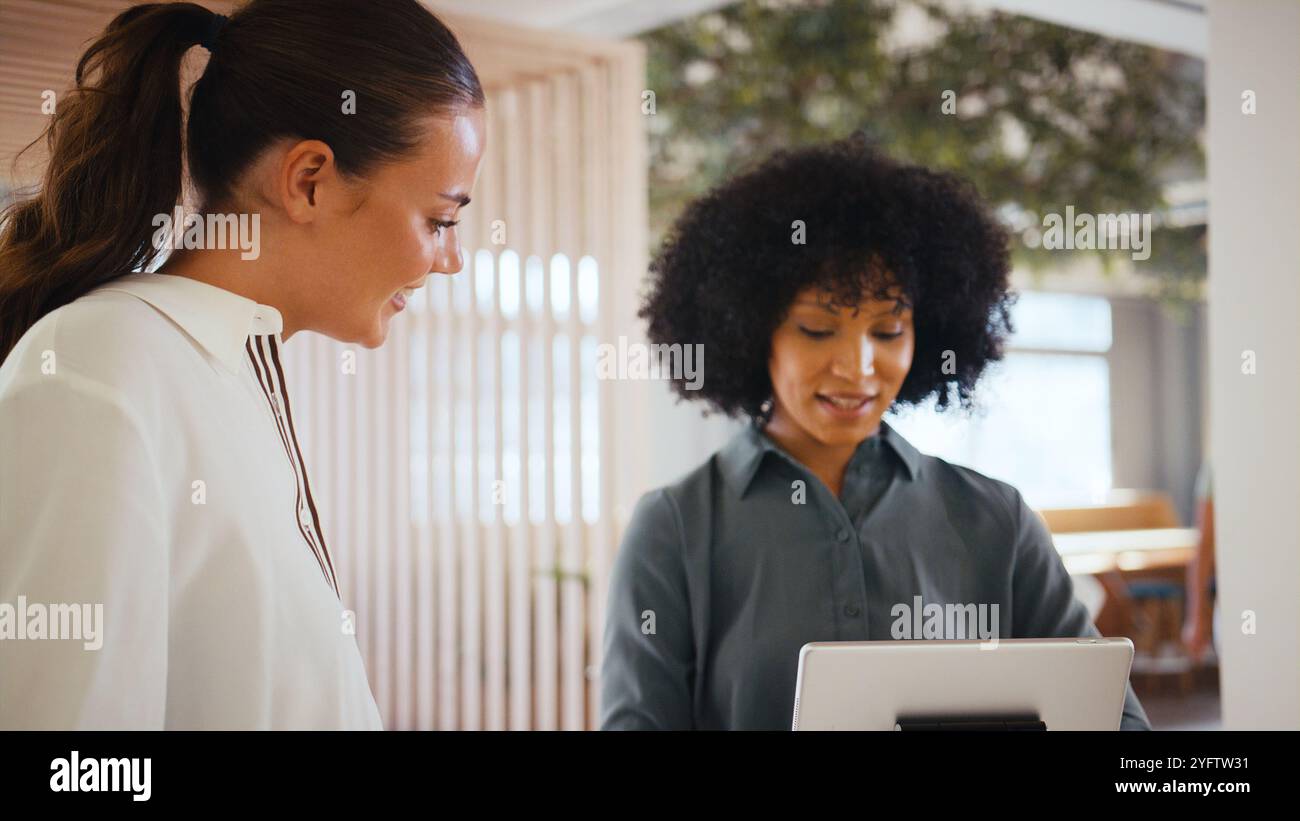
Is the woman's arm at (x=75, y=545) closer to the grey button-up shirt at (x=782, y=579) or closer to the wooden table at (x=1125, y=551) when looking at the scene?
the grey button-up shirt at (x=782, y=579)

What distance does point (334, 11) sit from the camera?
1.09 metres

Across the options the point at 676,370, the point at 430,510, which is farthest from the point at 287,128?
the point at 430,510

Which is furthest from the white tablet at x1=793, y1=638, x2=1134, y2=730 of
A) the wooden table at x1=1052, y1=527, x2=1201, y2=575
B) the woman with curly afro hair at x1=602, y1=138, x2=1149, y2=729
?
the wooden table at x1=1052, y1=527, x2=1201, y2=575

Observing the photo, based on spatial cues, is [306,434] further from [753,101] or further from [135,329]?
[135,329]

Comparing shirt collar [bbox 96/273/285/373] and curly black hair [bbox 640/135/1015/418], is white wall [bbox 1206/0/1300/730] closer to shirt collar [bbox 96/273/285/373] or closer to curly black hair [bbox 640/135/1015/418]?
curly black hair [bbox 640/135/1015/418]

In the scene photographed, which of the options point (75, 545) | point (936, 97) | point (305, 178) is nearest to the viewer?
point (75, 545)

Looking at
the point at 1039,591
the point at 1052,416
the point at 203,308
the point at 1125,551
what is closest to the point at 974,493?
the point at 1039,591

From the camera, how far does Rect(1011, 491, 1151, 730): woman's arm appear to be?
5.09 feet

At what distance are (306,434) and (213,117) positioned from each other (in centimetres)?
310

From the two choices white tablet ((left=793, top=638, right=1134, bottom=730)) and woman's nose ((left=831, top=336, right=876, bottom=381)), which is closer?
white tablet ((left=793, top=638, right=1134, bottom=730))

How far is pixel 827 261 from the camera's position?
1681 mm

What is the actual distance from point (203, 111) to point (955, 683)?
947 mm

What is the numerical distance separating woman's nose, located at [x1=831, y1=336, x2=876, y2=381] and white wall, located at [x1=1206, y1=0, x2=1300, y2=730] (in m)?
0.70

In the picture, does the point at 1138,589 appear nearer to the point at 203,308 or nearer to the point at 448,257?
the point at 448,257
